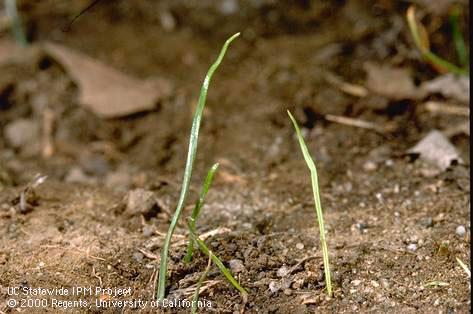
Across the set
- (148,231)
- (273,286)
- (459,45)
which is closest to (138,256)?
(148,231)

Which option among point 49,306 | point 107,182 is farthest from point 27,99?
point 49,306

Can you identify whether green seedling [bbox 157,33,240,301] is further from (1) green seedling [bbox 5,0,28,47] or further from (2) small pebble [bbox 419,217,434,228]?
(1) green seedling [bbox 5,0,28,47]

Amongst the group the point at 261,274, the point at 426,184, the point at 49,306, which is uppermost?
the point at 49,306

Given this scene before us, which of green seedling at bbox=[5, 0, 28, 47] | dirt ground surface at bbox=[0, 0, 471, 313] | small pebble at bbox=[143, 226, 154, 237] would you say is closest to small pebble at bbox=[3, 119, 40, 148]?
dirt ground surface at bbox=[0, 0, 471, 313]

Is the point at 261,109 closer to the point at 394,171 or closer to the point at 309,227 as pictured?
the point at 394,171

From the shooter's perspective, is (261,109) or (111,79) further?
(111,79)

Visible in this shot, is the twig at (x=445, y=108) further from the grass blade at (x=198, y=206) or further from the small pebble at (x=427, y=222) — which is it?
the grass blade at (x=198, y=206)

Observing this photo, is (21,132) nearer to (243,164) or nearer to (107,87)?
(107,87)
